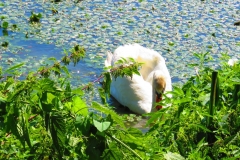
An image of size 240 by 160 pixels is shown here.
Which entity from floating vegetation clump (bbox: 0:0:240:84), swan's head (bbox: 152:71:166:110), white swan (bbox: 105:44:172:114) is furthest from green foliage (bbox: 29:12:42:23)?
swan's head (bbox: 152:71:166:110)

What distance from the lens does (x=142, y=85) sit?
7434mm

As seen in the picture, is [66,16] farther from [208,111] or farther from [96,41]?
[208,111]

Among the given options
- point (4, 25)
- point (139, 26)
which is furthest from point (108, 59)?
point (4, 25)

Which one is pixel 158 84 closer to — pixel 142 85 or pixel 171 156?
pixel 142 85

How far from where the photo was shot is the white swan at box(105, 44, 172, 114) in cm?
715

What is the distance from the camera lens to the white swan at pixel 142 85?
282 inches

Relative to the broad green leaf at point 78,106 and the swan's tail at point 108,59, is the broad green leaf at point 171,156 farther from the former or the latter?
the swan's tail at point 108,59

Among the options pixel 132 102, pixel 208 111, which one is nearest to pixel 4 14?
pixel 132 102

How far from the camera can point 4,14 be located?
32.4 ft

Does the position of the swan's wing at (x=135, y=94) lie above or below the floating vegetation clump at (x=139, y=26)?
below

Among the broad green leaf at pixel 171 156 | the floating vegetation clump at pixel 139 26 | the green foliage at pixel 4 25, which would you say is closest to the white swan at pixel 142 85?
the floating vegetation clump at pixel 139 26

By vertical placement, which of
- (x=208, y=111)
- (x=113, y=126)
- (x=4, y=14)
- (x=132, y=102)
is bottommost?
(x=132, y=102)

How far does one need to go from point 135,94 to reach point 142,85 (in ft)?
0.64

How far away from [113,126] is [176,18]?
832 centimetres
